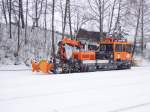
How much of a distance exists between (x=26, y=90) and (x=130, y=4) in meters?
36.5

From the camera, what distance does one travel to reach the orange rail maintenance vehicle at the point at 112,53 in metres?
25.9

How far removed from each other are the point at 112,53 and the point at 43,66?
7.09 meters

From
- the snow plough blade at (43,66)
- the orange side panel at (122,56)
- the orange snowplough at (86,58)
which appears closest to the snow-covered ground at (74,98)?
the snow plough blade at (43,66)

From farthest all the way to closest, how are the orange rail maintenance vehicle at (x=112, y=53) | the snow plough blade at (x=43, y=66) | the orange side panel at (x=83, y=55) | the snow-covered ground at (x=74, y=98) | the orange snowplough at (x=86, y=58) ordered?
1. the orange rail maintenance vehicle at (x=112, y=53)
2. the orange side panel at (x=83, y=55)
3. the orange snowplough at (x=86, y=58)
4. the snow plough blade at (x=43, y=66)
5. the snow-covered ground at (x=74, y=98)

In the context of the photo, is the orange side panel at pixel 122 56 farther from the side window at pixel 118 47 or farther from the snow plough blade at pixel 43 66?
the snow plough blade at pixel 43 66

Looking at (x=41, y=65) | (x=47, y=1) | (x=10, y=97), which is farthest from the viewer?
(x=47, y=1)

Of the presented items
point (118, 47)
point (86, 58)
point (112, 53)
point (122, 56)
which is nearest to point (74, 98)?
point (86, 58)

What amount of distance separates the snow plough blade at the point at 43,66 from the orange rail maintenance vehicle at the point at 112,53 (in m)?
4.63

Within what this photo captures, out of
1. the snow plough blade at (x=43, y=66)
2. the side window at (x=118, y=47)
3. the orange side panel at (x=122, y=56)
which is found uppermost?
the side window at (x=118, y=47)

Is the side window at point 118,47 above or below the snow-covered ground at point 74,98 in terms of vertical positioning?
above

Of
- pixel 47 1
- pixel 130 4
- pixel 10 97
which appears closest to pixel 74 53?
pixel 10 97

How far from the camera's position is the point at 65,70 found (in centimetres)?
2328

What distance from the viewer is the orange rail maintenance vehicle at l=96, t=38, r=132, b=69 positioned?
25.9m

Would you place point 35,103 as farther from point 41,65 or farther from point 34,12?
point 34,12
